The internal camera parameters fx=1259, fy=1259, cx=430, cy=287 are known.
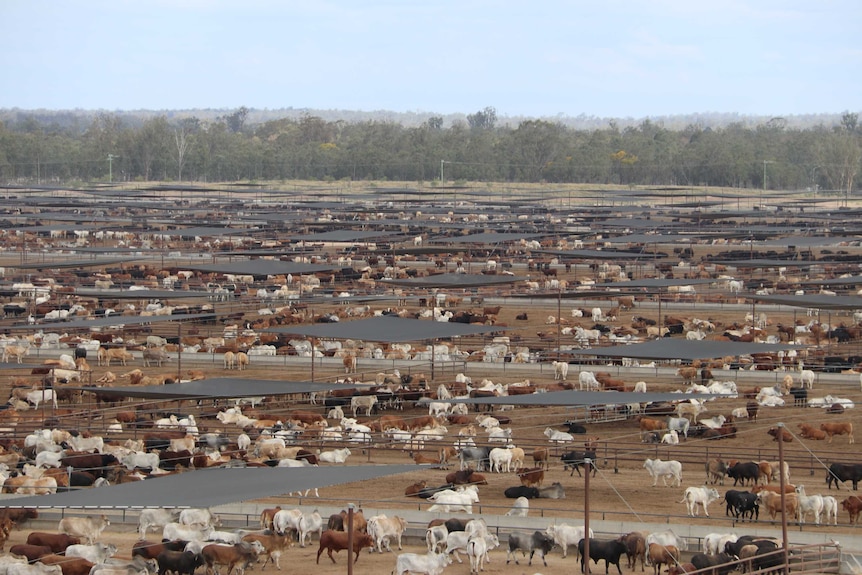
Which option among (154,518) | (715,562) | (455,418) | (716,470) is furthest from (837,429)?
(154,518)

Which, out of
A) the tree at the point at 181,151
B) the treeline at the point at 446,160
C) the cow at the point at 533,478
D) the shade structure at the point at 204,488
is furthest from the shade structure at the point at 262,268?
the tree at the point at 181,151

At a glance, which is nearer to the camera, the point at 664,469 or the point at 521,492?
the point at 521,492

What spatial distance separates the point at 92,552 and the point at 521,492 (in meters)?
7.56

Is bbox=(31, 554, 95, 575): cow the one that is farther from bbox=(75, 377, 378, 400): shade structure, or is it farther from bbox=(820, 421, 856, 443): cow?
bbox=(820, 421, 856, 443): cow

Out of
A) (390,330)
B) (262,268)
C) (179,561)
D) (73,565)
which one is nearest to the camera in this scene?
(73,565)

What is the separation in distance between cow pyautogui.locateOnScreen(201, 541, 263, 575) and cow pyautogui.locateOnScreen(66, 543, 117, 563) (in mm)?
1312

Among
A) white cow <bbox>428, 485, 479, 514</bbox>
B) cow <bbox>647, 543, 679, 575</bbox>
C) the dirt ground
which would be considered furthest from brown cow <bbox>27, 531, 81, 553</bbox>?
cow <bbox>647, 543, 679, 575</bbox>

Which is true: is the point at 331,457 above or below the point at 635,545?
below

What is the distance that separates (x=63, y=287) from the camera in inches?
1898

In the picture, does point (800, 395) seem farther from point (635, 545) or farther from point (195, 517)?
point (195, 517)

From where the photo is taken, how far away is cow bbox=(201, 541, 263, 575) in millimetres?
17234

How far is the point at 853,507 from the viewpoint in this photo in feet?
65.2

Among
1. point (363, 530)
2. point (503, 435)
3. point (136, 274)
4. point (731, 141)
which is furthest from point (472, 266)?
point (731, 141)

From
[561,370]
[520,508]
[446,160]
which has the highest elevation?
[446,160]
